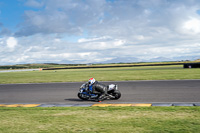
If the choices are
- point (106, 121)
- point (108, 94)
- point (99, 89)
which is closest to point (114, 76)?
point (108, 94)

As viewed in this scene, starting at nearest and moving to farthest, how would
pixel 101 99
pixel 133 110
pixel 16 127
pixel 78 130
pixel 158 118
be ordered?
pixel 78 130, pixel 16 127, pixel 158 118, pixel 133 110, pixel 101 99

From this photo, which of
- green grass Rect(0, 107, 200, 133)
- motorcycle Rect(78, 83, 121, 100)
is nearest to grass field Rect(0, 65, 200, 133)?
green grass Rect(0, 107, 200, 133)

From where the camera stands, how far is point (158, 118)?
6395mm

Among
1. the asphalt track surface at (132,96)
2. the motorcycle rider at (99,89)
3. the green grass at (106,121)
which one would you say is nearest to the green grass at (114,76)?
the asphalt track surface at (132,96)

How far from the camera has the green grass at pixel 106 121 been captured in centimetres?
546

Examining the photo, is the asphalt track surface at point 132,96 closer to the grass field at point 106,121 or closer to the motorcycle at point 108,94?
the motorcycle at point 108,94

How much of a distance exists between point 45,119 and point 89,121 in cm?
140

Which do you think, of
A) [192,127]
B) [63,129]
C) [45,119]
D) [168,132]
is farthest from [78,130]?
[192,127]

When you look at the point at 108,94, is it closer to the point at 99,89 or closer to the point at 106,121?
the point at 99,89

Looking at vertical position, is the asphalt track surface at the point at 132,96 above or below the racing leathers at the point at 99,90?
below

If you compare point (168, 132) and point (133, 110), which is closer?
point (168, 132)

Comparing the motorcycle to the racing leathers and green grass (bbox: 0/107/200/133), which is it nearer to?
the racing leathers

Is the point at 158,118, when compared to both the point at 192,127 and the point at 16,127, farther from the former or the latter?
the point at 16,127

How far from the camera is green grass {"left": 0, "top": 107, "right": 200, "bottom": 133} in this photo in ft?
17.9
